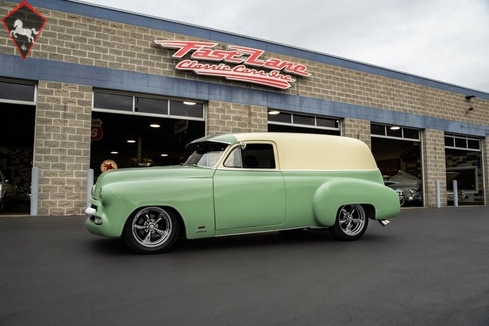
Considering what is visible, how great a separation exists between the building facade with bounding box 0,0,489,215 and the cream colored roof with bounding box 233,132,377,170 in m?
6.64

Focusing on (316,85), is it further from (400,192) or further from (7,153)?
(7,153)

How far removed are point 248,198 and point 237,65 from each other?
27.6 ft

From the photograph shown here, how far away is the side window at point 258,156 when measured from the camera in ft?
19.3

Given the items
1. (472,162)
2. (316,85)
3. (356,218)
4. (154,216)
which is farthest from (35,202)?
(472,162)

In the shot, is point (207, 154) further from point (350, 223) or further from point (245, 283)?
point (350, 223)

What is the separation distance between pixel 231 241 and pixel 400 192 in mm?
13408

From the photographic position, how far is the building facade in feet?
34.0

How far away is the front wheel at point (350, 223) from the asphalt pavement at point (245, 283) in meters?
0.23

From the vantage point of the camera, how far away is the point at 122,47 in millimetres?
11445

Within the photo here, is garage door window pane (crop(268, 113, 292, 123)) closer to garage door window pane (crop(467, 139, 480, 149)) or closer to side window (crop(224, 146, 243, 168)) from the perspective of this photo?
side window (crop(224, 146, 243, 168))

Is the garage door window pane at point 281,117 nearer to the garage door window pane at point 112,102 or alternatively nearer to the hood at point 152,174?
the garage door window pane at point 112,102

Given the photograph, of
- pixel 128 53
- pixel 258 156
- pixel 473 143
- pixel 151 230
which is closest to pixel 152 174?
pixel 151 230

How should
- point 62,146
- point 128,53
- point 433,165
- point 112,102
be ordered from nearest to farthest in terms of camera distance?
point 62,146 → point 112,102 → point 128,53 → point 433,165

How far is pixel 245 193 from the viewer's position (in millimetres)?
5578
